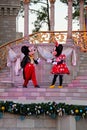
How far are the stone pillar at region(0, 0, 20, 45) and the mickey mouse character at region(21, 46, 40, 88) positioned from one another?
18.9 meters

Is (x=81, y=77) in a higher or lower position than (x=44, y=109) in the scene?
higher

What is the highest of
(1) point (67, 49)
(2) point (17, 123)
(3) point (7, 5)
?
(3) point (7, 5)

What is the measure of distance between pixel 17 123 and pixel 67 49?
777 centimetres

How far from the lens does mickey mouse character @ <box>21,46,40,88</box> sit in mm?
20672

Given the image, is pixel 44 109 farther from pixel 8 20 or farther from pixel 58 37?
pixel 8 20

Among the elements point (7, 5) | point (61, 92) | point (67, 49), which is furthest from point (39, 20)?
point (61, 92)

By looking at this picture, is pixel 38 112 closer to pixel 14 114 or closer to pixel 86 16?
pixel 14 114

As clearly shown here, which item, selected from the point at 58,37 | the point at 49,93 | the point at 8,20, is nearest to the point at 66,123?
the point at 49,93

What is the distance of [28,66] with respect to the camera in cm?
2066

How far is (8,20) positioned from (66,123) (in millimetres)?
25807

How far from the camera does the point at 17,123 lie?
15.6m

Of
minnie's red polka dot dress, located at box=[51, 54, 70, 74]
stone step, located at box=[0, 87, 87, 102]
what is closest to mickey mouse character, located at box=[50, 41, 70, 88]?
minnie's red polka dot dress, located at box=[51, 54, 70, 74]

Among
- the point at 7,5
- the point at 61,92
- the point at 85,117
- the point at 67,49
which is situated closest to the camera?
the point at 85,117

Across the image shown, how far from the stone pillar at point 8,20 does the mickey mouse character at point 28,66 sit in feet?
62.0
